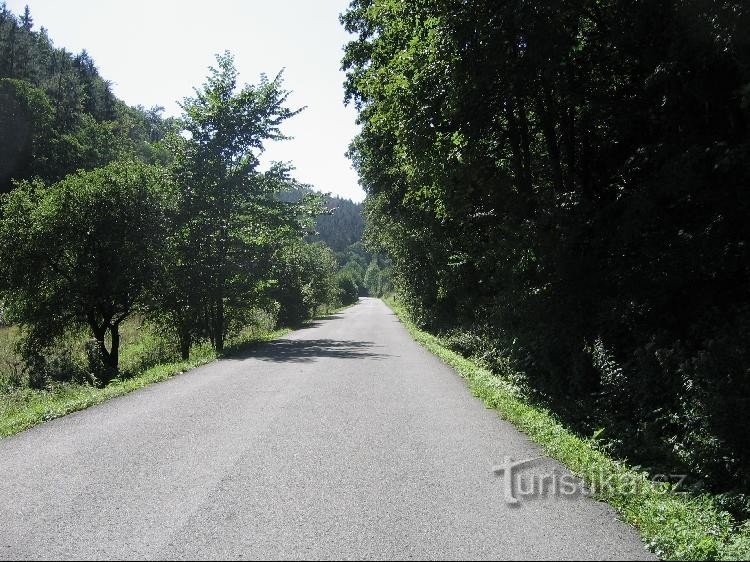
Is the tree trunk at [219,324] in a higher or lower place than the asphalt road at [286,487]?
higher

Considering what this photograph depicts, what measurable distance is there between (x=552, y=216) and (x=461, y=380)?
14.0ft

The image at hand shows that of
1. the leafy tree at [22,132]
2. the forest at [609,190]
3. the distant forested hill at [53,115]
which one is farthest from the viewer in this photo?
the distant forested hill at [53,115]

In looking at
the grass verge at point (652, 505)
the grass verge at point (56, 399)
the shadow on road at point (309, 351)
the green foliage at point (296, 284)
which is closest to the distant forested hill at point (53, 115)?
the green foliage at point (296, 284)

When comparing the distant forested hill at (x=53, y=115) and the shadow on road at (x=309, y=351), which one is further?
the distant forested hill at (x=53, y=115)

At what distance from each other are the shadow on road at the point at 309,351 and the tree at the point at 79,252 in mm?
5146

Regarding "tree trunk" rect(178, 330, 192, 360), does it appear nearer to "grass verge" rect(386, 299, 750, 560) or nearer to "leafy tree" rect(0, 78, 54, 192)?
"grass verge" rect(386, 299, 750, 560)

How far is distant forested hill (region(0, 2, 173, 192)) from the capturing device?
4873 centimetres

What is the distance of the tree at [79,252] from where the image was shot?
58.7 ft

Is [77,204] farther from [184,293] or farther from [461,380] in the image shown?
[461,380]

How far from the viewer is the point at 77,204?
18094 millimetres

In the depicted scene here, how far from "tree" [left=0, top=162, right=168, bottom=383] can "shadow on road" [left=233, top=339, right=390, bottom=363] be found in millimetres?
5146

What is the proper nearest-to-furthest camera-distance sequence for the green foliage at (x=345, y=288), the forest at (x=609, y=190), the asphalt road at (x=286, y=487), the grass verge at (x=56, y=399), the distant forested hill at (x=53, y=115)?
1. the asphalt road at (x=286, y=487)
2. the forest at (x=609, y=190)
3. the grass verge at (x=56, y=399)
4. the distant forested hill at (x=53, y=115)
5. the green foliage at (x=345, y=288)

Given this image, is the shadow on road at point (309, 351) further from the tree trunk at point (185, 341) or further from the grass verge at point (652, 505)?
the grass verge at point (652, 505)

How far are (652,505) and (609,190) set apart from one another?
24.9 feet
